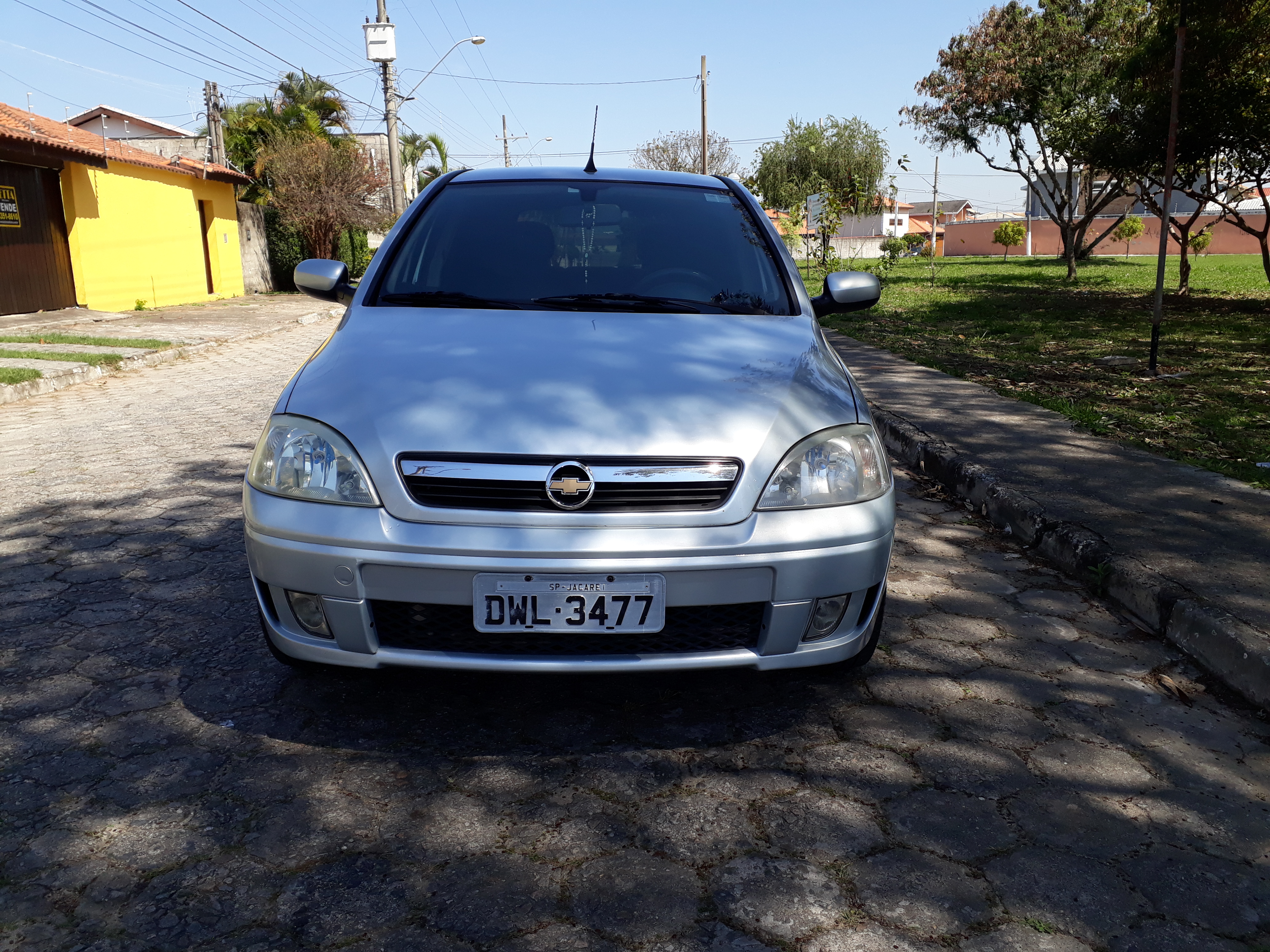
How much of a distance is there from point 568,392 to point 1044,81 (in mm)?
25630

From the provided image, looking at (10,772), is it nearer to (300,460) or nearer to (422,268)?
(300,460)

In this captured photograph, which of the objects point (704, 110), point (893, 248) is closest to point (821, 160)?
point (704, 110)

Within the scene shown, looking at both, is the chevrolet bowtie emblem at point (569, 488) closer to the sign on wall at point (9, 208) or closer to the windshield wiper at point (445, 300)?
the windshield wiper at point (445, 300)

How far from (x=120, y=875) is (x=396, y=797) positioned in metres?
0.58

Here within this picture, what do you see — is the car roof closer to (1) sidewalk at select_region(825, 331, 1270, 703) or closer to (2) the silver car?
(2) the silver car

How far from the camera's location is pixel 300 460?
2.46 m

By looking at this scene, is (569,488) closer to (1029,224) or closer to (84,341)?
(84,341)

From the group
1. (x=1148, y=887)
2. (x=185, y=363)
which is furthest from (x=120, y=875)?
(x=185, y=363)

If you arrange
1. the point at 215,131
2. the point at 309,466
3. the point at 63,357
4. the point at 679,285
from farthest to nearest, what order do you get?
the point at 215,131 → the point at 63,357 → the point at 679,285 → the point at 309,466

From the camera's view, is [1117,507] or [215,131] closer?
[1117,507]

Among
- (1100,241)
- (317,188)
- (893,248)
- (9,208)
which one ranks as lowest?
(893,248)

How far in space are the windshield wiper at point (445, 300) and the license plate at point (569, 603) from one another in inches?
45.0

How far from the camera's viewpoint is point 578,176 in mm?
3840

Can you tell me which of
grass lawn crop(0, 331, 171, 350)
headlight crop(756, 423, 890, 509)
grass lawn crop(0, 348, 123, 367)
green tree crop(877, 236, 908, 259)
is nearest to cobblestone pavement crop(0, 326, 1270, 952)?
headlight crop(756, 423, 890, 509)
